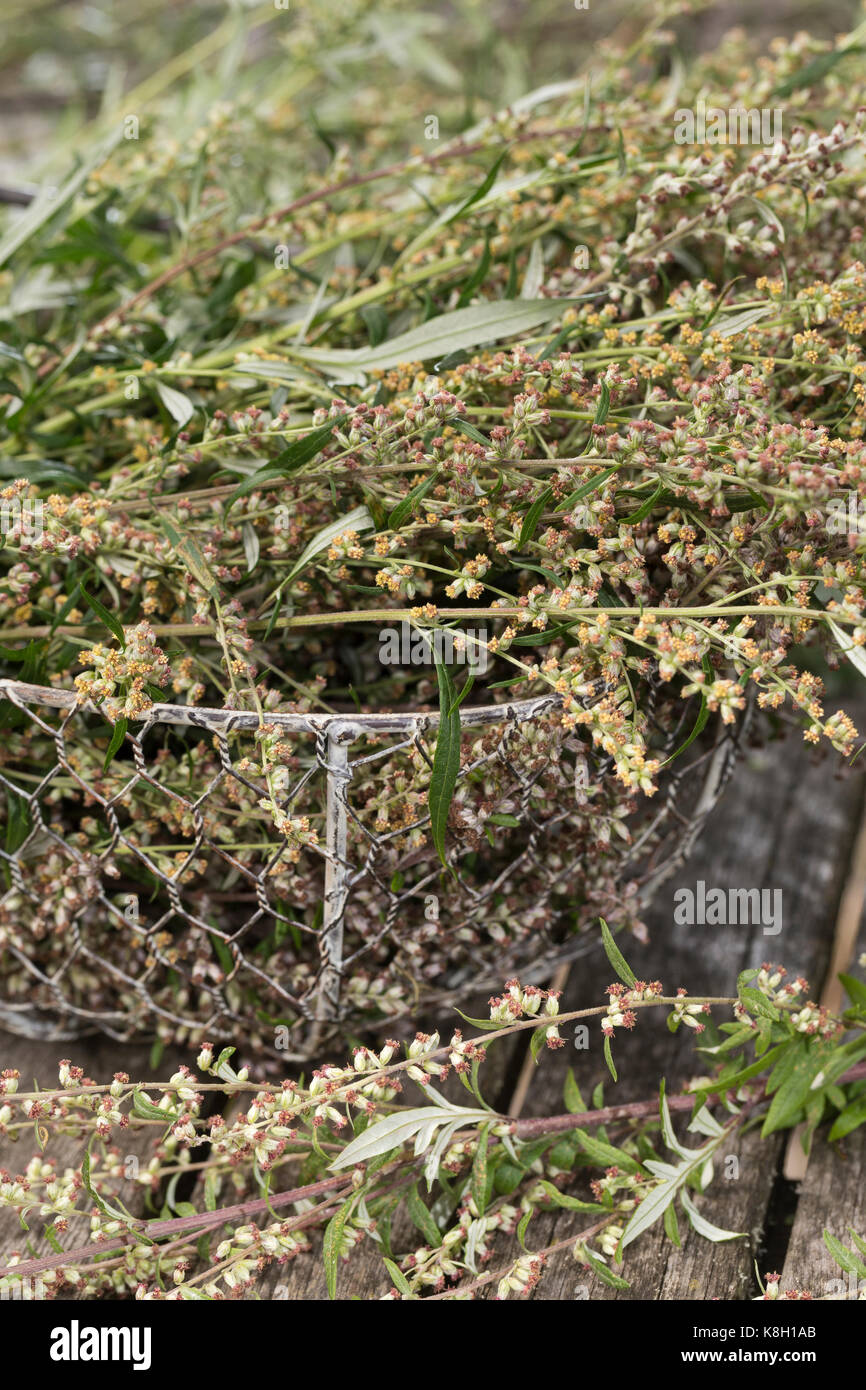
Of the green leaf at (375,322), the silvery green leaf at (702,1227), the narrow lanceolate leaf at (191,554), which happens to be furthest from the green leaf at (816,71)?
the silvery green leaf at (702,1227)

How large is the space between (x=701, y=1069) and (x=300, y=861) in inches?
14.5

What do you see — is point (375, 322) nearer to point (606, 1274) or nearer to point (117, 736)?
point (117, 736)

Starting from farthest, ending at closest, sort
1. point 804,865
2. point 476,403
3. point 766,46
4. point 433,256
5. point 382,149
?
point 766,46
point 382,149
point 804,865
point 433,256
point 476,403

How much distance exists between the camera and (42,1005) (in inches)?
32.3

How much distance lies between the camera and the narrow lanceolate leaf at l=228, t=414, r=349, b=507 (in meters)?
0.66

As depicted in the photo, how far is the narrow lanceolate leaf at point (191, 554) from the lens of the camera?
686 mm

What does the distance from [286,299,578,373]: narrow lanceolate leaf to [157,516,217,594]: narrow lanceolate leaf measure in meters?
0.19

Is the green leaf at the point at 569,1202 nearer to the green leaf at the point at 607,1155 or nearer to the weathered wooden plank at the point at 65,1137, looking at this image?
the green leaf at the point at 607,1155

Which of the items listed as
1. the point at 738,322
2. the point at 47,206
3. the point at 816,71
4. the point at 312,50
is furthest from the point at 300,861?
the point at 312,50

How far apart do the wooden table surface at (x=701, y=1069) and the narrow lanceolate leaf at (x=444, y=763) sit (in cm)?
30

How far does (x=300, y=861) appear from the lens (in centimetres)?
75

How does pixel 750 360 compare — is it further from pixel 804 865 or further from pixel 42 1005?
pixel 42 1005
